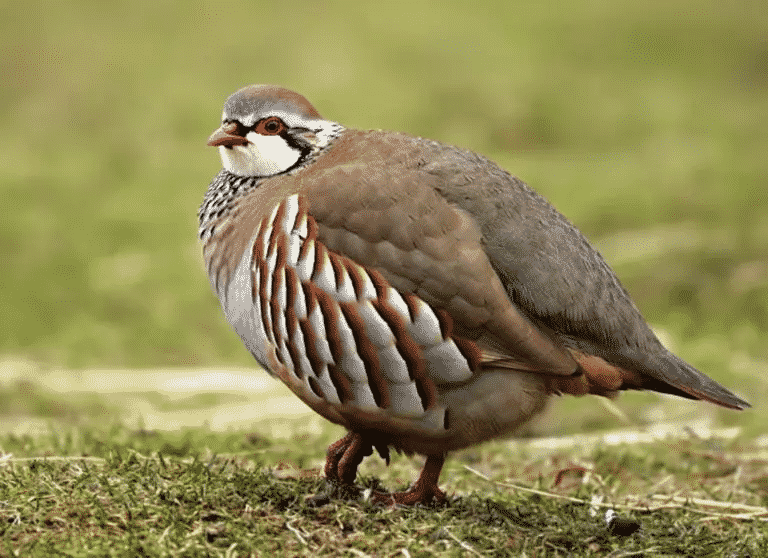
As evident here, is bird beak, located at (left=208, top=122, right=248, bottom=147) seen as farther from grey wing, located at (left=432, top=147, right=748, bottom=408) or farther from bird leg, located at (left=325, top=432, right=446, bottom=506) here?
bird leg, located at (left=325, top=432, right=446, bottom=506)

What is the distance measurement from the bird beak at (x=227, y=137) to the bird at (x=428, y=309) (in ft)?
1.36

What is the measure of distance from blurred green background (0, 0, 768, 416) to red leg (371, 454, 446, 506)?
342cm

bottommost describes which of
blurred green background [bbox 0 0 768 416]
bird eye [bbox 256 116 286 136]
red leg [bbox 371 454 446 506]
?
red leg [bbox 371 454 446 506]

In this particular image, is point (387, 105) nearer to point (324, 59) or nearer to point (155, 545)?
point (324, 59)

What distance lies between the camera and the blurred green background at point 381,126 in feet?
29.7

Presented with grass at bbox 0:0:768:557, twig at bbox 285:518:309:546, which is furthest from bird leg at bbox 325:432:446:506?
twig at bbox 285:518:309:546

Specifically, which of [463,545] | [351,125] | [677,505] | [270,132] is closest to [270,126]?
[270,132]

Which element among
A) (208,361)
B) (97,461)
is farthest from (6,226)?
(97,461)

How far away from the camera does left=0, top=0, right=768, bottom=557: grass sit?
12.9 ft

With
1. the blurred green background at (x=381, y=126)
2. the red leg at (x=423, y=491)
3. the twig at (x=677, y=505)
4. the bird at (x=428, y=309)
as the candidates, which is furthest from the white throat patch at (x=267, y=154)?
the blurred green background at (x=381, y=126)

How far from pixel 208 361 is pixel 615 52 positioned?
8.59 meters

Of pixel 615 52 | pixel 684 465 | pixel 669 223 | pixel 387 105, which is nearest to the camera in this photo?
pixel 684 465

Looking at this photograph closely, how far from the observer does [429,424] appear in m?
4.02

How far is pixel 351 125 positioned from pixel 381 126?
339 millimetres
